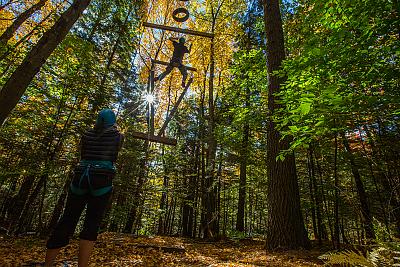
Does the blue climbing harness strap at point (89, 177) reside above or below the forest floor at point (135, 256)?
above

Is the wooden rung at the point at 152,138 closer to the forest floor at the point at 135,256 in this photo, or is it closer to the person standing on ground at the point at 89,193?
the forest floor at the point at 135,256

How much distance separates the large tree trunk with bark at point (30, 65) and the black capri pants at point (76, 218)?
1.74m

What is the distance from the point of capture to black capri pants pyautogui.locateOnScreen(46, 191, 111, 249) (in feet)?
8.69

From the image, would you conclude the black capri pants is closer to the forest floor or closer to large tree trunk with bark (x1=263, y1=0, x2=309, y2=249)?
the forest floor

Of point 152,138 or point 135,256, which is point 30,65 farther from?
point 135,256

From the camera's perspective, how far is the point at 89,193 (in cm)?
281

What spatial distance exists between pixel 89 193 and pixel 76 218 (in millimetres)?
339

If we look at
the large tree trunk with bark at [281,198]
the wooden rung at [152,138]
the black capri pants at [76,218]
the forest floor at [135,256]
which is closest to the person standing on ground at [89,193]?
the black capri pants at [76,218]

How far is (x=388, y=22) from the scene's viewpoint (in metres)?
3.40

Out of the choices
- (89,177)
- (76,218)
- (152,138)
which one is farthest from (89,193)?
(152,138)

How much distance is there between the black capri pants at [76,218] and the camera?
2.65 m

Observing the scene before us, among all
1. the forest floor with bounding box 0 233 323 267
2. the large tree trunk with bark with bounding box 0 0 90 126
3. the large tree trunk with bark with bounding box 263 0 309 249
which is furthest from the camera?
the large tree trunk with bark with bounding box 263 0 309 249

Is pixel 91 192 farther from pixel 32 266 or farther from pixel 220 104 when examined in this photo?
pixel 220 104

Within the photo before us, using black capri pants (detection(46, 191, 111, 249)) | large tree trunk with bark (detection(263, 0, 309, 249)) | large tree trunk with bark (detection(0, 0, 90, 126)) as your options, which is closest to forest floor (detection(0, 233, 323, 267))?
large tree trunk with bark (detection(263, 0, 309, 249))
